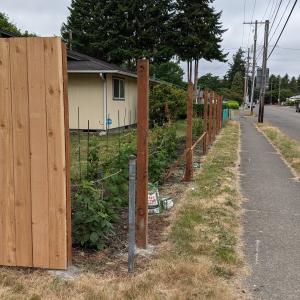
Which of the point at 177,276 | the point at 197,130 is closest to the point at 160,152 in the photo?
the point at 177,276

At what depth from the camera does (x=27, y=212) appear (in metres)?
3.79

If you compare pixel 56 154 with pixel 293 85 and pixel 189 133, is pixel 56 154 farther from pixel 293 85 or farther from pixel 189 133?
pixel 293 85

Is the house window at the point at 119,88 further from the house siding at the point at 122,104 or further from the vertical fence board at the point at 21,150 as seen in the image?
the vertical fence board at the point at 21,150

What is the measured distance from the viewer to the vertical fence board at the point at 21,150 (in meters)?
3.62

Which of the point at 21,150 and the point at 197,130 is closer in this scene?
the point at 21,150

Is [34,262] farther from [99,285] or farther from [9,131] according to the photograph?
[9,131]

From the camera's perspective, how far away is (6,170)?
3.77 metres

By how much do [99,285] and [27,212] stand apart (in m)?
0.88

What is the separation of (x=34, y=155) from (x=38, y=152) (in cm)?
5

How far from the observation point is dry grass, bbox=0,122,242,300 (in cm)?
348

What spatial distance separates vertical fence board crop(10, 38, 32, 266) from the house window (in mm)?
15500

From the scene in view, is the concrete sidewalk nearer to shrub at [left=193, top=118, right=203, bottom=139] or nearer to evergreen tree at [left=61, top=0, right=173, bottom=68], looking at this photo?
shrub at [left=193, top=118, right=203, bottom=139]

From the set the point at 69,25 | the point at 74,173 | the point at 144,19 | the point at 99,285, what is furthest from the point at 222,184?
the point at 69,25

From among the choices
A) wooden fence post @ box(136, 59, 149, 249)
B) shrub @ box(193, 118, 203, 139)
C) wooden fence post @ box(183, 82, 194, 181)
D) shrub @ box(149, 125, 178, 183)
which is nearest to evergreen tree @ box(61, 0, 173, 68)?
shrub @ box(193, 118, 203, 139)
